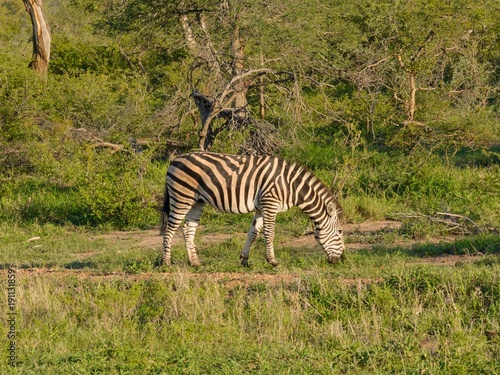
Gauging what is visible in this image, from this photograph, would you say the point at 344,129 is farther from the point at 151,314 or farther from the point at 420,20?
the point at 151,314

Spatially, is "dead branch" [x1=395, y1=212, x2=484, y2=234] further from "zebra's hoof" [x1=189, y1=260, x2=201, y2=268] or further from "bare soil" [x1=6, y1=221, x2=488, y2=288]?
"zebra's hoof" [x1=189, y1=260, x2=201, y2=268]

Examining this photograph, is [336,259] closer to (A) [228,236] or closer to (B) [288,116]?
(A) [228,236]

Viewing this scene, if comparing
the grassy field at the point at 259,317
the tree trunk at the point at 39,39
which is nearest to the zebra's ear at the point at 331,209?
the grassy field at the point at 259,317

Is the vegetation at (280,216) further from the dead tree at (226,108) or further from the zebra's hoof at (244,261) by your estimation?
the zebra's hoof at (244,261)

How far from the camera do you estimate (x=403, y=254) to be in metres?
10.1

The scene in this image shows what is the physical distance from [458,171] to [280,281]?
23.1 ft

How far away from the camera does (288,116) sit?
14656mm

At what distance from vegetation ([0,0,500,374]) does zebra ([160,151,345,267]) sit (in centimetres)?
41

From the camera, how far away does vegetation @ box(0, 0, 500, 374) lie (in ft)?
21.0

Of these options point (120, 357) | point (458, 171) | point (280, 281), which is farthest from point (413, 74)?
point (120, 357)

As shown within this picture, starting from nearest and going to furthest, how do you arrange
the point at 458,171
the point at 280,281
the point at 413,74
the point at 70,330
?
the point at 70,330, the point at 280,281, the point at 458,171, the point at 413,74

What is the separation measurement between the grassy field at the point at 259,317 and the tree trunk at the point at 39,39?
12.9 m

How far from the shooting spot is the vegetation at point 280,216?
6.41m

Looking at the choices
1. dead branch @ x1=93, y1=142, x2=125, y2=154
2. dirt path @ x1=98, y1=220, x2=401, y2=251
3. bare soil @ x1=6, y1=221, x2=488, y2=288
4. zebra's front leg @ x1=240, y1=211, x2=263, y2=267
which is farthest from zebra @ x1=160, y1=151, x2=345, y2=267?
dead branch @ x1=93, y1=142, x2=125, y2=154
